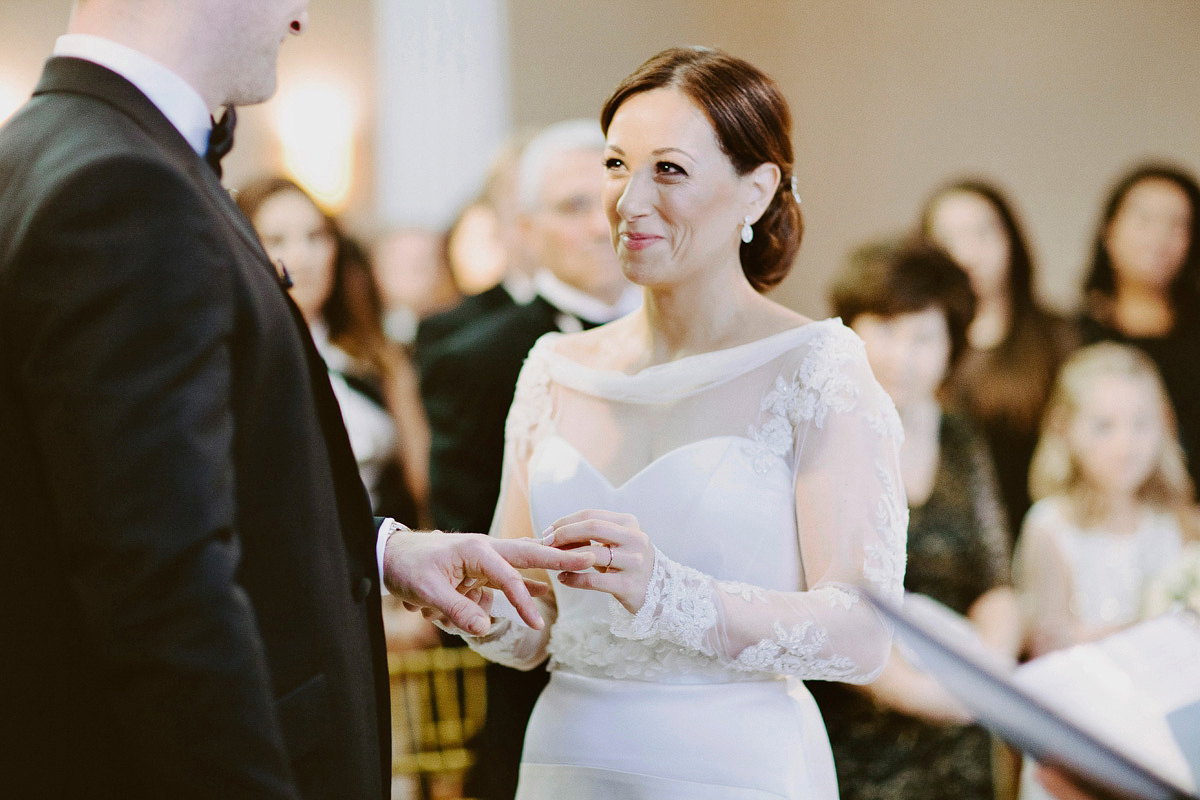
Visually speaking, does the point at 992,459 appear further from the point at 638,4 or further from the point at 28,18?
the point at 28,18

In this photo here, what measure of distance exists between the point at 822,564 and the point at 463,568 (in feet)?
1.94

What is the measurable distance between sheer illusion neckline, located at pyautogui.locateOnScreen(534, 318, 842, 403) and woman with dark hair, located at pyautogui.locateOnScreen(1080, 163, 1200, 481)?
3393mm

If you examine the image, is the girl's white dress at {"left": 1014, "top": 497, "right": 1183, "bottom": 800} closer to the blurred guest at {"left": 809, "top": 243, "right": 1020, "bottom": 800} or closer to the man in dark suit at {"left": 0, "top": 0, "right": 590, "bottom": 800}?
the blurred guest at {"left": 809, "top": 243, "right": 1020, "bottom": 800}

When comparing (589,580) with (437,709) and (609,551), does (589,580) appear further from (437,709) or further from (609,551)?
(437,709)

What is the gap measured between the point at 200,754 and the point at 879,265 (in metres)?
2.61

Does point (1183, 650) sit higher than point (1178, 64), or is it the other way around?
point (1178, 64)

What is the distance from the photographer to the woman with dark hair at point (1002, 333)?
181 inches

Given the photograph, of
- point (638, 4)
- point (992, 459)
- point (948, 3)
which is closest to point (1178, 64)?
point (948, 3)

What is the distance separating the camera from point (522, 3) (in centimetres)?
559

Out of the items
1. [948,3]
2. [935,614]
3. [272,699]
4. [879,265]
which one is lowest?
[935,614]

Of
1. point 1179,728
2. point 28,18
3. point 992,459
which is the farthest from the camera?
point 28,18

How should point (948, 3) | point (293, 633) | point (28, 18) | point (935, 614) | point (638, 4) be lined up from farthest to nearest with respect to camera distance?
1. point (638, 4)
2. point (948, 3)
3. point (28, 18)
4. point (935, 614)
5. point (293, 633)

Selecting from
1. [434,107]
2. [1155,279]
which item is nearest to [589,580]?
[1155,279]

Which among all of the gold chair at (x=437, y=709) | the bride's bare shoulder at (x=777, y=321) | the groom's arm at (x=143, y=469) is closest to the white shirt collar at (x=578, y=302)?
the bride's bare shoulder at (x=777, y=321)
